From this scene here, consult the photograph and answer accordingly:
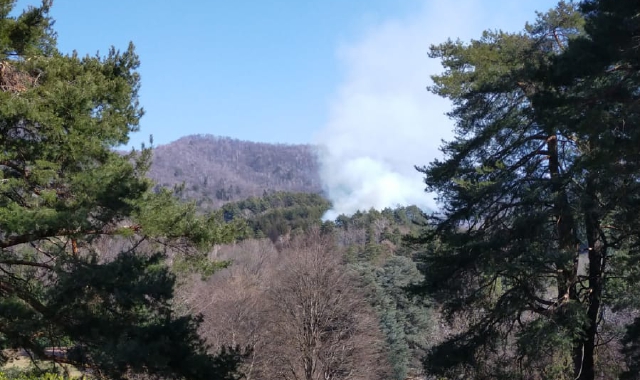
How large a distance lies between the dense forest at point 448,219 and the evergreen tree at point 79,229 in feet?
0.09

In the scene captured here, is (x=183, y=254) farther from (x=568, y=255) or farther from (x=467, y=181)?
(x=568, y=255)

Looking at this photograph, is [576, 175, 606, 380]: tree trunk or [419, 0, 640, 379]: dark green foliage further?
[576, 175, 606, 380]: tree trunk

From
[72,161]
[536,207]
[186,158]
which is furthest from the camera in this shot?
[186,158]

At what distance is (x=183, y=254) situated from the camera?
362 inches

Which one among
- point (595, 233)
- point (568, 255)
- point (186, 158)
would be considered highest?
point (186, 158)

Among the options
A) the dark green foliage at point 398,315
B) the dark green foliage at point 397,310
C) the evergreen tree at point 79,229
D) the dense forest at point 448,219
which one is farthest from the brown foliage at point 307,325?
the evergreen tree at point 79,229

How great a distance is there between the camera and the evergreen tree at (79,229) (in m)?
7.58

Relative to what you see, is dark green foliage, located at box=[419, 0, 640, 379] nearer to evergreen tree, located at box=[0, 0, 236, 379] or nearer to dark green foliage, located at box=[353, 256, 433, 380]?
evergreen tree, located at box=[0, 0, 236, 379]

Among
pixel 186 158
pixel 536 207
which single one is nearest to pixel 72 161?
pixel 536 207

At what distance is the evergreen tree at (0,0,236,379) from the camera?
7.58m

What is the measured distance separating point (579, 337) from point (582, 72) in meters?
4.67

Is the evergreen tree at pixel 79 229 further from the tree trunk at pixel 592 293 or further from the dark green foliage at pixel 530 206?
the tree trunk at pixel 592 293

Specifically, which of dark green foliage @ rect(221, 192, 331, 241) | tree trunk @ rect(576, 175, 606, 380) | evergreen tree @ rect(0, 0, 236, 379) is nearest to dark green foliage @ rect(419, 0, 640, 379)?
tree trunk @ rect(576, 175, 606, 380)

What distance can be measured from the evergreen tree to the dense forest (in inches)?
1.0
